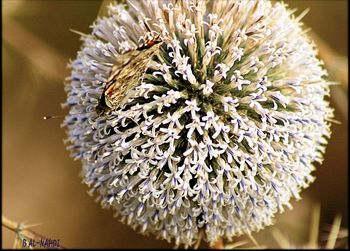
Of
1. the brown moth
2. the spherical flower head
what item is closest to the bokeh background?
the spherical flower head

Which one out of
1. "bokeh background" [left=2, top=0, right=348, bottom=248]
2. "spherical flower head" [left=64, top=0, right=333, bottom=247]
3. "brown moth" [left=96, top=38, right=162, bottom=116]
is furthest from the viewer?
"bokeh background" [left=2, top=0, right=348, bottom=248]

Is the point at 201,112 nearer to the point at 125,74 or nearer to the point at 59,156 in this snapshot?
the point at 125,74

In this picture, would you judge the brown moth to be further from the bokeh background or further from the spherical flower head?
the bokeh background

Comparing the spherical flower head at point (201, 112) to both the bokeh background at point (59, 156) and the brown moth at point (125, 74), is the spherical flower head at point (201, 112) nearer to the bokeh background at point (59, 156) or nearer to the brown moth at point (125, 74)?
the brown moth at point (125, 74)

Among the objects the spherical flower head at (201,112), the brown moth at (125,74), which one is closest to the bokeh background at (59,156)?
the spherical flower head at (201,112)

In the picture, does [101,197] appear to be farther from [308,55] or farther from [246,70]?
[308,55]

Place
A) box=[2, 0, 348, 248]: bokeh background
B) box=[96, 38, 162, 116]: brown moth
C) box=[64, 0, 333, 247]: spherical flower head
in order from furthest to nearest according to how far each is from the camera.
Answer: box=[2, 0, 348, 248]: bokeh background < box=[64, 0, 333, 247]: spherical flower head < box=[96, 38, 162, 116]: brown moth
